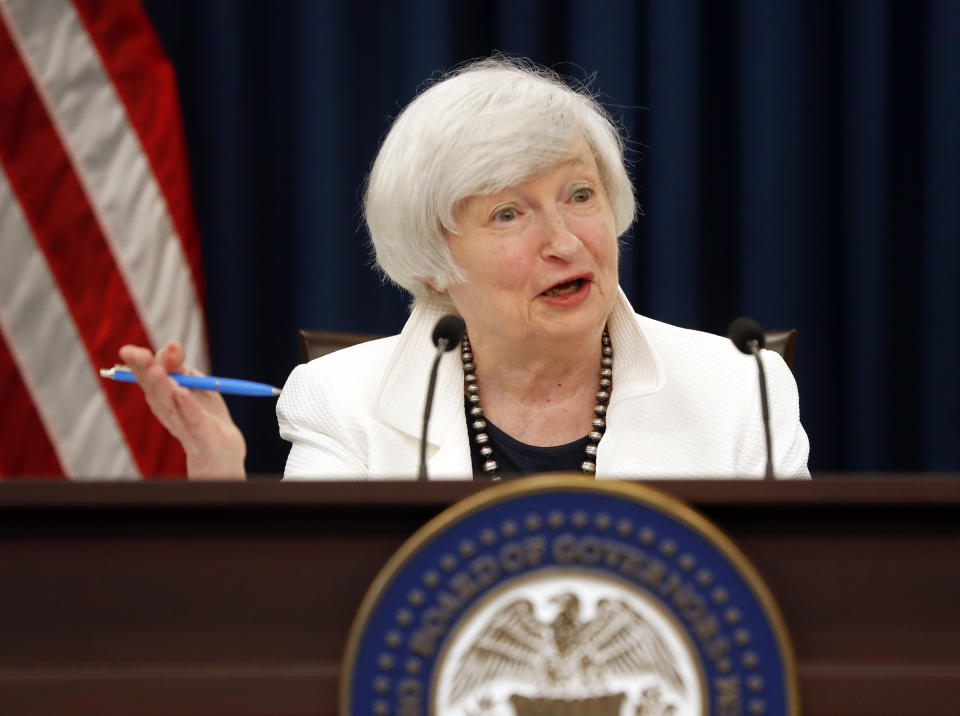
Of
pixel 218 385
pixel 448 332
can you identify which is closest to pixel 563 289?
pixel 448 332

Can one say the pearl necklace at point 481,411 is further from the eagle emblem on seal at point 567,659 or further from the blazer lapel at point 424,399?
the eagle emblem on seal at point 567,659

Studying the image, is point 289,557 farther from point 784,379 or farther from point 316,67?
point 316,67

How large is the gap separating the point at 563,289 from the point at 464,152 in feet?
0.83

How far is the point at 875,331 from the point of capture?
254cm

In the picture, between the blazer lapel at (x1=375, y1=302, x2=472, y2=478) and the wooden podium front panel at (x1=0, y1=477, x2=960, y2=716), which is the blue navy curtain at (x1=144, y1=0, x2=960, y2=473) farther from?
the wooden podium front panel at (x1=0, y1=477, x2=960, y2=716)

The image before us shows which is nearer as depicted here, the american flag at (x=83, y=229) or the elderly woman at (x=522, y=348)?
the elderly woman at (x=522, y=348)

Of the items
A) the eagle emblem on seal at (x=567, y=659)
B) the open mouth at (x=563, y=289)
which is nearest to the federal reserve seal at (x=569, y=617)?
the eagle emblem on seal at (x=567, y=659)

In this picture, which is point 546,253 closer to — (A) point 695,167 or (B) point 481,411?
(B) point 481,411

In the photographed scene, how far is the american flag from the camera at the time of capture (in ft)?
7.41

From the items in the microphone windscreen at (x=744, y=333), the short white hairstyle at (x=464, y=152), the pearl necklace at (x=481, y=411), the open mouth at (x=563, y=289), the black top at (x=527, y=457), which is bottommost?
the black top at (x=527, y=457)

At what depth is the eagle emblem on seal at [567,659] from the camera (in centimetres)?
71

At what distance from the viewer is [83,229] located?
7.56 feet

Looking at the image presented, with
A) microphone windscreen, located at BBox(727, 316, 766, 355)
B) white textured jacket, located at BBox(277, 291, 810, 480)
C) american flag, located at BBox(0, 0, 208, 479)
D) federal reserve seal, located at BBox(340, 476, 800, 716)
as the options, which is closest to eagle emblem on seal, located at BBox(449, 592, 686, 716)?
federal reserve seal, located at BBox(340, 476, 800, 716)

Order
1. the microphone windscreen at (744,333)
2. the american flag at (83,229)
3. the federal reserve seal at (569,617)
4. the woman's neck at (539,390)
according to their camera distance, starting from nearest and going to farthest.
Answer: the federal reserve seal at (569,617) < the microphone windscreen at (744,333) < the woman's neck at (539,390) < the american flag at (83,229)
